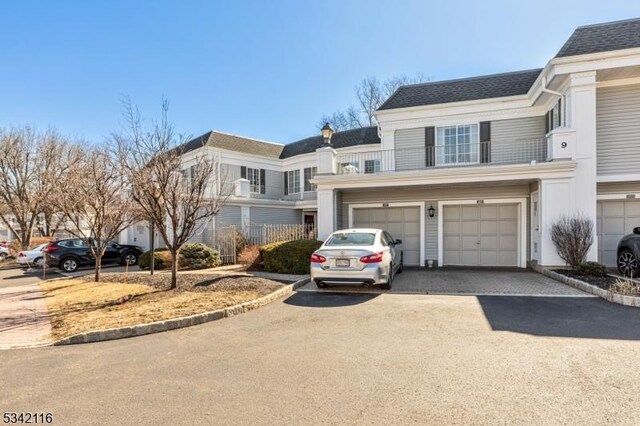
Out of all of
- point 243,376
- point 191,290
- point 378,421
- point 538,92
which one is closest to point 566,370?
point 378,421

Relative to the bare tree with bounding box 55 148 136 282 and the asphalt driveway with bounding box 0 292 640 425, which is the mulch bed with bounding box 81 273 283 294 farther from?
the asphalt driveway with bounding box 0 292 640 425

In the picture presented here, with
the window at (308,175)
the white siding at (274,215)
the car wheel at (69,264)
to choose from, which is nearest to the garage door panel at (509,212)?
the white siding at (274,215)

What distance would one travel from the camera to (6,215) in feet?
96.4

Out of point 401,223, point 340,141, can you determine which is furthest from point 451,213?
point 340,141

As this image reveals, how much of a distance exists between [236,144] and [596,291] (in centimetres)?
2164

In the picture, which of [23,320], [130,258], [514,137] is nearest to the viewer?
[23,320]

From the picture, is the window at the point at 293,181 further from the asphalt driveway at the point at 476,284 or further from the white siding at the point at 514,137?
the asphalt driveway at the point at 476,284

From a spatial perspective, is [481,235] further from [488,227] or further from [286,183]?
[286,183]

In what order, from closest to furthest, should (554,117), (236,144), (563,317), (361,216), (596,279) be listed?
1. (563,317)
2. (596,279)
3. (554,117)
4. (361,216)
5. (236,144)

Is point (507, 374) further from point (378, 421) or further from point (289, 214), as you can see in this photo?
point (289, 214)

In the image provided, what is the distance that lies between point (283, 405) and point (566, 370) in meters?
3.35

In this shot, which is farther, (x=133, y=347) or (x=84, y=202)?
(x=84, y=202)

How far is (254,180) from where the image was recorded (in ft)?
82.9

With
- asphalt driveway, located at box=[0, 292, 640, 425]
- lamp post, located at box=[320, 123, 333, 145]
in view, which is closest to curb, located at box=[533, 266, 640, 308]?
asphalt driveway, located at box=[0, 292, 640, 425]
